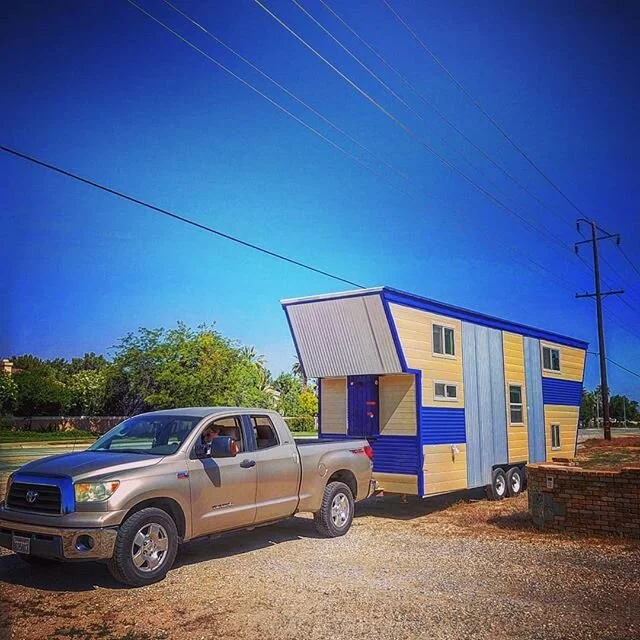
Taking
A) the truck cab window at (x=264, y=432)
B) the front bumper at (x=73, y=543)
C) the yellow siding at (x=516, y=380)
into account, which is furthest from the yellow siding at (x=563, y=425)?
the front bumper at (x=73, y=543)

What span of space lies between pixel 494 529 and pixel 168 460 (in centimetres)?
558

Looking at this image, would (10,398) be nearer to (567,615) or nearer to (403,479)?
(567,615)

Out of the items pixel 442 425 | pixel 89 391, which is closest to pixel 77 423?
pixel 89 391

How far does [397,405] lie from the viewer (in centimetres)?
1261

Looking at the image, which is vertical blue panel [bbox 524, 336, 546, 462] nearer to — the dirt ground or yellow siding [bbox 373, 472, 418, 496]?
yellow siding [bbox 373, 472, 418, 496]

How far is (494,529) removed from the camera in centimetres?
1053

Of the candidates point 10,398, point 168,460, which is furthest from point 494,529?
point 10,398

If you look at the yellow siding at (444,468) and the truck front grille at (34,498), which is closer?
the truck front grille at (34,498)

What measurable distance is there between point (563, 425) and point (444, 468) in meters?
6.70

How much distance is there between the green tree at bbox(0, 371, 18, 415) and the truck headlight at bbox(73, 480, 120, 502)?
1.10 meters

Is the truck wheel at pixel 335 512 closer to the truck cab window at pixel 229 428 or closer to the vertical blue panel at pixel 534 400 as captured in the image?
the truck cab window at pixel 229 428

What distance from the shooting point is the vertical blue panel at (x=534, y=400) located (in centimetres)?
1623

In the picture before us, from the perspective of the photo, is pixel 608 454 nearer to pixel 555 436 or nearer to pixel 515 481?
pixel 555 436

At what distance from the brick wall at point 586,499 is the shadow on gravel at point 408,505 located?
8.91ft
